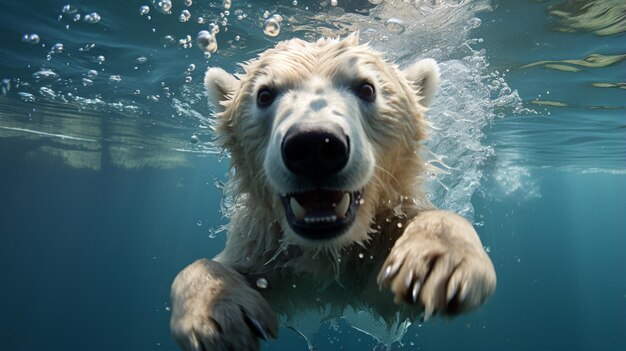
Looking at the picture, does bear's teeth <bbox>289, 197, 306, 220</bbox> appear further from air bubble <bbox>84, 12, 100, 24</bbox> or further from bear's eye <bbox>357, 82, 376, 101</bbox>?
air bubble <bbox>84, 12, 100, 24</bbox>

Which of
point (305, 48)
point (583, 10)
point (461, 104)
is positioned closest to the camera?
point (305, 48)

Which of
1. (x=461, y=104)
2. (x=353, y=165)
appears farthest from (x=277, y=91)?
(x=461, y=104)

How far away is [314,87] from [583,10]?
603cm

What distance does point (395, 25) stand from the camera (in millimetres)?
7605

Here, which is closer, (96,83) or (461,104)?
(461,104)

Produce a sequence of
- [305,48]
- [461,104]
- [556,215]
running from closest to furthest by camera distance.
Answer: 1. [305,48]
2. [461,104]
3. [556,215]

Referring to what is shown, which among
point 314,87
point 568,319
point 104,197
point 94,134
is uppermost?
point 314,87

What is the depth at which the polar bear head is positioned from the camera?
8.21ft

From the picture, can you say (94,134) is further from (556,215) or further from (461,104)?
(556,215)

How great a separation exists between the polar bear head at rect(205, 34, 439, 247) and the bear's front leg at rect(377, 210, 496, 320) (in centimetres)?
50

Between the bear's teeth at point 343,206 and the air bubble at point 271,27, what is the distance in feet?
18.8

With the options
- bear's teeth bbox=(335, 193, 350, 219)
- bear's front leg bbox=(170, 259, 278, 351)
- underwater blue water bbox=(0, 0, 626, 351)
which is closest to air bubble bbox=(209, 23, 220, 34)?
underwater blue water bbox=(0, 0, 626, 351)

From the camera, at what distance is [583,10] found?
7.04 meters

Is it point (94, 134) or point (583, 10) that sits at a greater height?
point (583, 10)
